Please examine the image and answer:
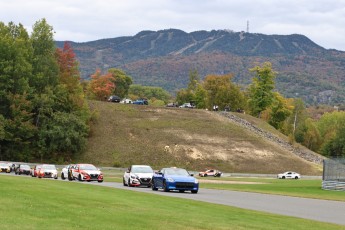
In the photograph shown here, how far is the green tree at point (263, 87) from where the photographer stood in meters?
132

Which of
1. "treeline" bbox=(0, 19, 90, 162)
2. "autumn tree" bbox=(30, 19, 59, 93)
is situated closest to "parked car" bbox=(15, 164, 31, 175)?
"treeline" bbox=(0, 19, 90, 162)

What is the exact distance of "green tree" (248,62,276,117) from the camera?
132250 millimetres

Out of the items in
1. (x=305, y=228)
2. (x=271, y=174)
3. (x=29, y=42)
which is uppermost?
(x=29, y=42)

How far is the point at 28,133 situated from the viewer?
88875 millimetres

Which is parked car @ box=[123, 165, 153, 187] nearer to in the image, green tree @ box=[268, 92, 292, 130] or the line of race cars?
the line of race cars

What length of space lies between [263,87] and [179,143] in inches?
1511

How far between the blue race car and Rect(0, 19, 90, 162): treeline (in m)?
51.9

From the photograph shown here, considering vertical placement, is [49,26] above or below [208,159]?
above

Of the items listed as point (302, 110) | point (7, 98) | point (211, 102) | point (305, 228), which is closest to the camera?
point (305, 228)

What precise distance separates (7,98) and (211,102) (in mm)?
61016

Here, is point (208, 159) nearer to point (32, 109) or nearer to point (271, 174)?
point (271, 174)

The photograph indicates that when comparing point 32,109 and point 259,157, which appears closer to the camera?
point 32,109

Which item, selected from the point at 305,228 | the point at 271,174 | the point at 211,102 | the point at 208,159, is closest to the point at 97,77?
the point at 211,102

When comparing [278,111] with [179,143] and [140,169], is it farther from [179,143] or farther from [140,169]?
[140,169]
